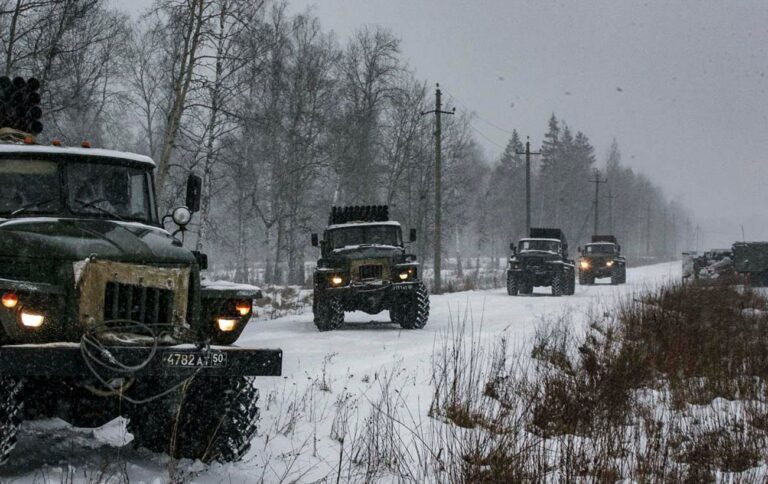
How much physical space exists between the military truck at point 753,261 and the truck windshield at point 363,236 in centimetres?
1876

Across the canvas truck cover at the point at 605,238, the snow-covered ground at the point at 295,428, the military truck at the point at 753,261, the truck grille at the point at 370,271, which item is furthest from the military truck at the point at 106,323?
the canvas truck cover at the point at 605,238

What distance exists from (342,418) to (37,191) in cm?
313

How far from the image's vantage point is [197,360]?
4.74 metres

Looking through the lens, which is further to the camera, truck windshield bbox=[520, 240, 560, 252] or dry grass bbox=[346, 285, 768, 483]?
truck windshield bbox=[520, 240, 560, 252]

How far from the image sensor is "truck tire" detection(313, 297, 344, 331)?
44.1ft

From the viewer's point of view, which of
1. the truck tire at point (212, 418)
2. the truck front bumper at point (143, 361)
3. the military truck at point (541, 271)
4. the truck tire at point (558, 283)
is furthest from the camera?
the military truck at point (541, 271)

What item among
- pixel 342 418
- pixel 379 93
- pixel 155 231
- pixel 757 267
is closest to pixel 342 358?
pixel 342 418

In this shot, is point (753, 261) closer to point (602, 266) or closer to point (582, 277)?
point (602, 266)

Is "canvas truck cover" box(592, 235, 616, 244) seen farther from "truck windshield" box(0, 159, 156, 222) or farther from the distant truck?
"truck windshield" box(0, 159, 156, 222)

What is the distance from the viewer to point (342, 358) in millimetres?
9859

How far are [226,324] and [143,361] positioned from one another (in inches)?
43.1

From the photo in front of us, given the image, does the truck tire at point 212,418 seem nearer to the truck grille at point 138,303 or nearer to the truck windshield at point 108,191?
the truck grille at point 138,303

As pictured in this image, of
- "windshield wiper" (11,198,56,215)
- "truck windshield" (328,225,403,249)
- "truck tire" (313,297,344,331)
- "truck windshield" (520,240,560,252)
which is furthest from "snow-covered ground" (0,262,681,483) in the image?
"truck windshield" (520,240,560,252)

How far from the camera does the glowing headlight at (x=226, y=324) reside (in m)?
5.63
